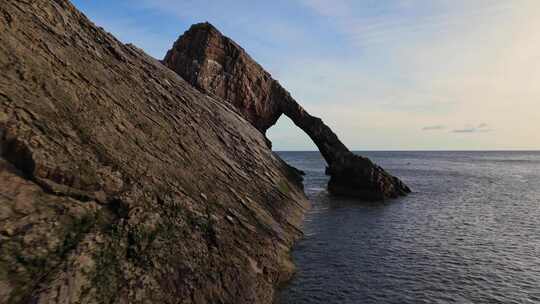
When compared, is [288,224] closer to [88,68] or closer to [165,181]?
[165,181]

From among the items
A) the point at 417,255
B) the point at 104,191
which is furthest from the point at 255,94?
the point at 104,191

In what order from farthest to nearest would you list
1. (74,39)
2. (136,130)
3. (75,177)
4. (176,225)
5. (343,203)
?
(343,203)
(74,39)
(136,130)
(176,225)
(75,177)

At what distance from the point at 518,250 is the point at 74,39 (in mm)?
41023

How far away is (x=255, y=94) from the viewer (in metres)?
61.5

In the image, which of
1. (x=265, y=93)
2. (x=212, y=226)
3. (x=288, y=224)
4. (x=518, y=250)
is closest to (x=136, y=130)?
(x=212, y=226)

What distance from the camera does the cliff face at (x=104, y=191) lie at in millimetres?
11664

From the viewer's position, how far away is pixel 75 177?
45.4 feet

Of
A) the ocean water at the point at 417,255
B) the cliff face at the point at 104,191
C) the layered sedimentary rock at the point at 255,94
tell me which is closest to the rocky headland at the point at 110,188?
the cliff face at the point at 104,191

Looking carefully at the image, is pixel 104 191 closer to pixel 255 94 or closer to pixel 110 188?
pixel 110 188

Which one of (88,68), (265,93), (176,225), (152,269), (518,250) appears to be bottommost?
(518,250)

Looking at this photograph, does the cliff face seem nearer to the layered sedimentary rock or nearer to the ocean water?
the ocean water

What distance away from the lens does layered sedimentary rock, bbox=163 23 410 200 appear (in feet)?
184

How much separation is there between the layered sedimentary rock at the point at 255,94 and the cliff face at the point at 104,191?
1158 inches

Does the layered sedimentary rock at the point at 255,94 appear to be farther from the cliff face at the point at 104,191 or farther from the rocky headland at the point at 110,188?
the cliff face at the point at 104,191
